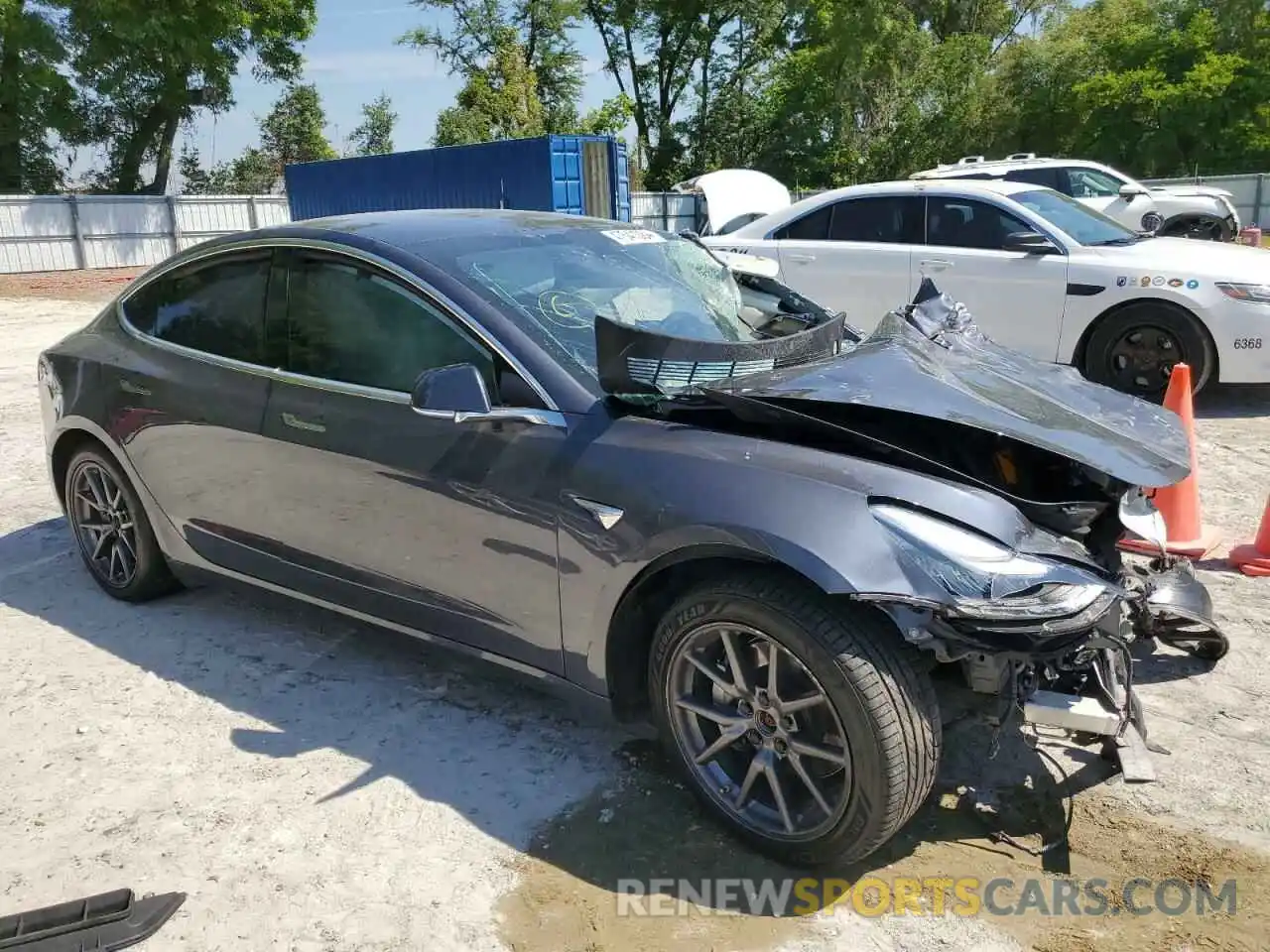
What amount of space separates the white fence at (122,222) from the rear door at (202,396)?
19.4 metres

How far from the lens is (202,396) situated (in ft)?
12.9

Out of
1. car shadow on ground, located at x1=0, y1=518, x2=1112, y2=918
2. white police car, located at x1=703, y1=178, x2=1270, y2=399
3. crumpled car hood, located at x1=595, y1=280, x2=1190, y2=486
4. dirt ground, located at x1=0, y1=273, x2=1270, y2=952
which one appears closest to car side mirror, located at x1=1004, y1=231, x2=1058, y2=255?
white police car, located at x1=703, y1=178, x2=1270, y2=399

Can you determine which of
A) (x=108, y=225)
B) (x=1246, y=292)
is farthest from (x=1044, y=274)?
(x=108, y=225)

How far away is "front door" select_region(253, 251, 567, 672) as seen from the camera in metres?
3.04

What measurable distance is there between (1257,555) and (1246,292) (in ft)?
10.2

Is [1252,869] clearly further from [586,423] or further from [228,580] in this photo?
[228,580]

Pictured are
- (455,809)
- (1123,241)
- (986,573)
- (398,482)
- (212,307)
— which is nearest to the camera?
(986,573)

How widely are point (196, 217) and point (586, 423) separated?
25100 mm

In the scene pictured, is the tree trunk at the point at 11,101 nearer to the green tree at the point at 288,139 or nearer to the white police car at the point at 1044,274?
the green tree at the point at 288,139

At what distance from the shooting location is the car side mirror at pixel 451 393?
2941 mm

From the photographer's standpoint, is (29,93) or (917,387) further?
(29,93)

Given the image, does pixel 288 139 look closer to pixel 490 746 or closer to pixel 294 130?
pixel 294 130

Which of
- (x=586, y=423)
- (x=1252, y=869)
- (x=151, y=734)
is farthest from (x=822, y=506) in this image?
(x=151, y=734)

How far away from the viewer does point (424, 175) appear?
2128 cm
